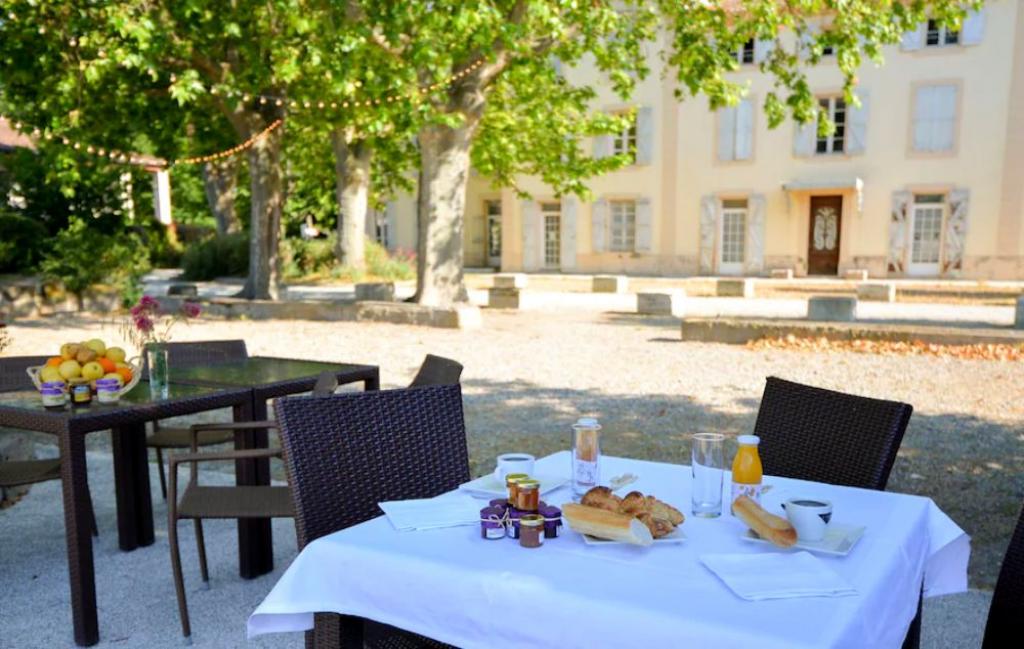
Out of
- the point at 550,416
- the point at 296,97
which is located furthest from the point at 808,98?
the point at 296,97

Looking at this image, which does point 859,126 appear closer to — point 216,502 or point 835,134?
point 835,134

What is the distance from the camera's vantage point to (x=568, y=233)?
70.5ft

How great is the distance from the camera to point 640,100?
20688 mm

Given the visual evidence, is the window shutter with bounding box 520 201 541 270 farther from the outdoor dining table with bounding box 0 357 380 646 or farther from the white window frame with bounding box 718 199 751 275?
the outdoor dining table with bounding box 0 357 380 646

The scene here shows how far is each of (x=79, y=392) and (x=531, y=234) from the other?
19.5m

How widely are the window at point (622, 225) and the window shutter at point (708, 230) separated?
183cm

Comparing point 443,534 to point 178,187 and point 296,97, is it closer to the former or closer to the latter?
point 296,97

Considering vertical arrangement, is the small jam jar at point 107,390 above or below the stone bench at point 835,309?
above

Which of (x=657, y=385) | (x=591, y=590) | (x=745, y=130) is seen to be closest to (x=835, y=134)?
(x=745, y=130)

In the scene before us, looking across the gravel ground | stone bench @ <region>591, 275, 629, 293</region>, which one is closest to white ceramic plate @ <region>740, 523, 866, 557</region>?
the gravel ground

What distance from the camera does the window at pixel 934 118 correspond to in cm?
1775

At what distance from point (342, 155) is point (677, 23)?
9121 mm

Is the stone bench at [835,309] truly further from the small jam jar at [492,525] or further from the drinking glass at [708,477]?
the small jam jar at [492,525]

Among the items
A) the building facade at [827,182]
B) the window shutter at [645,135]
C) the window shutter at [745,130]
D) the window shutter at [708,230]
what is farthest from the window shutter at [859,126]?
the window shutter at [645,135]
